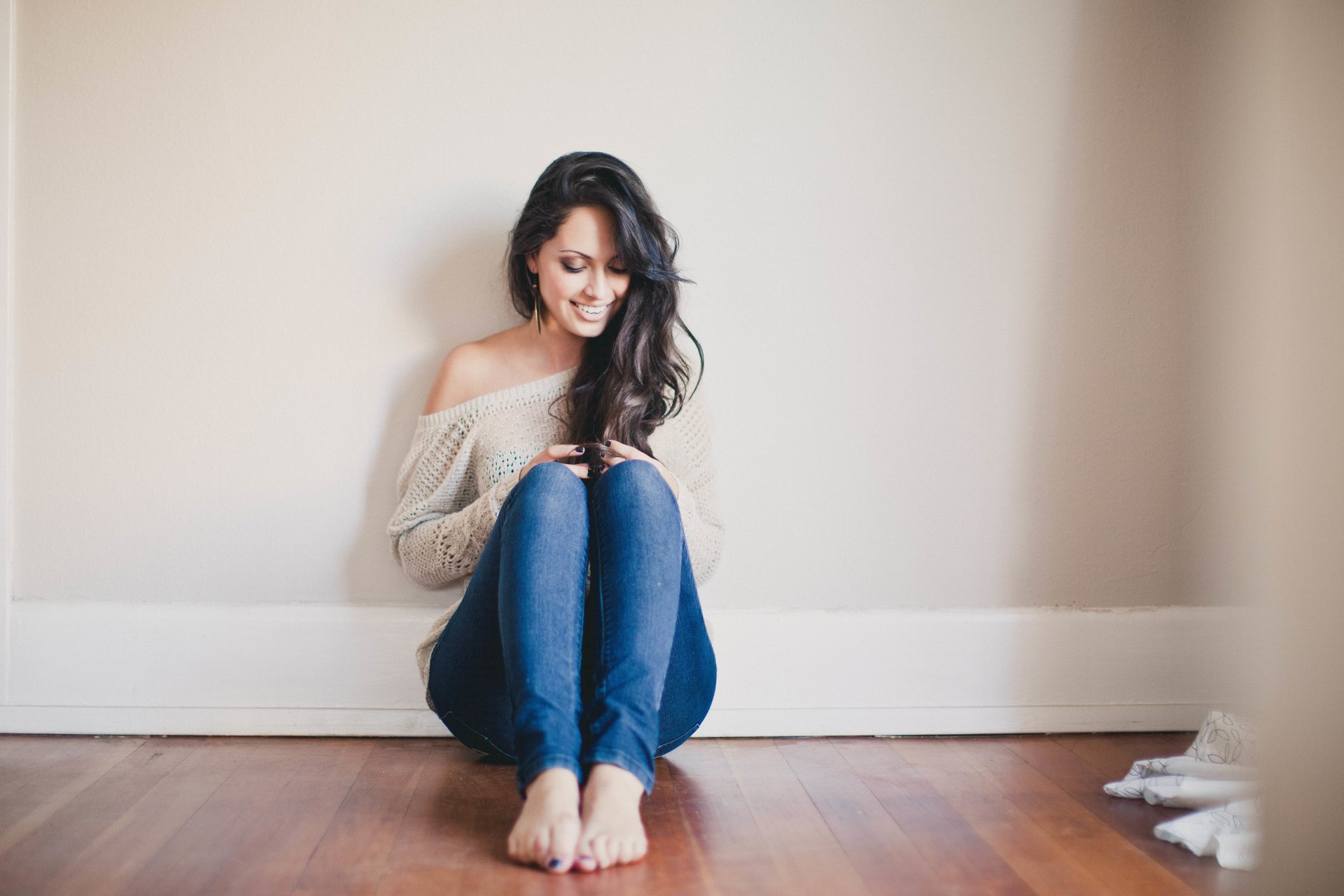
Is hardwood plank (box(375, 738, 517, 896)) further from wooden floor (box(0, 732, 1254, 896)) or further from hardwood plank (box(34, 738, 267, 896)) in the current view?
hardwood plank (box(34, 738, 267, 896))

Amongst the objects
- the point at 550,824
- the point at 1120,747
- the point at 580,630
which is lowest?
the point at 1120,747

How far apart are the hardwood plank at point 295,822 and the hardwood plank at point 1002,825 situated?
2.62ft

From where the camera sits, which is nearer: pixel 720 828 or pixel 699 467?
pixel 720 828

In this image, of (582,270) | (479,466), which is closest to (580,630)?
(479,466)

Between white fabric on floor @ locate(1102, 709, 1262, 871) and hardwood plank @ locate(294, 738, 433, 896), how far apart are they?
908 millimetres

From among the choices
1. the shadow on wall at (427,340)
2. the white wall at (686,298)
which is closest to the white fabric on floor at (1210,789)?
the white wall at (686,298)

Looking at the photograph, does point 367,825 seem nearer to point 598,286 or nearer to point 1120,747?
point 598,286

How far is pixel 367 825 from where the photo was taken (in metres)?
1.18

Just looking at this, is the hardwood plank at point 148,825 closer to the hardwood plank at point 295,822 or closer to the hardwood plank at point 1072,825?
the hardwood plank at point 295,822

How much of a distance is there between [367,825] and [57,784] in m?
0.49

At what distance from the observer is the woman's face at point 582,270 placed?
142 cm

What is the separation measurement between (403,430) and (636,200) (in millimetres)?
550

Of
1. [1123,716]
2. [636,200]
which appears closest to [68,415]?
[636,200]

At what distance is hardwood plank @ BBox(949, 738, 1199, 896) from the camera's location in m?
1.05
